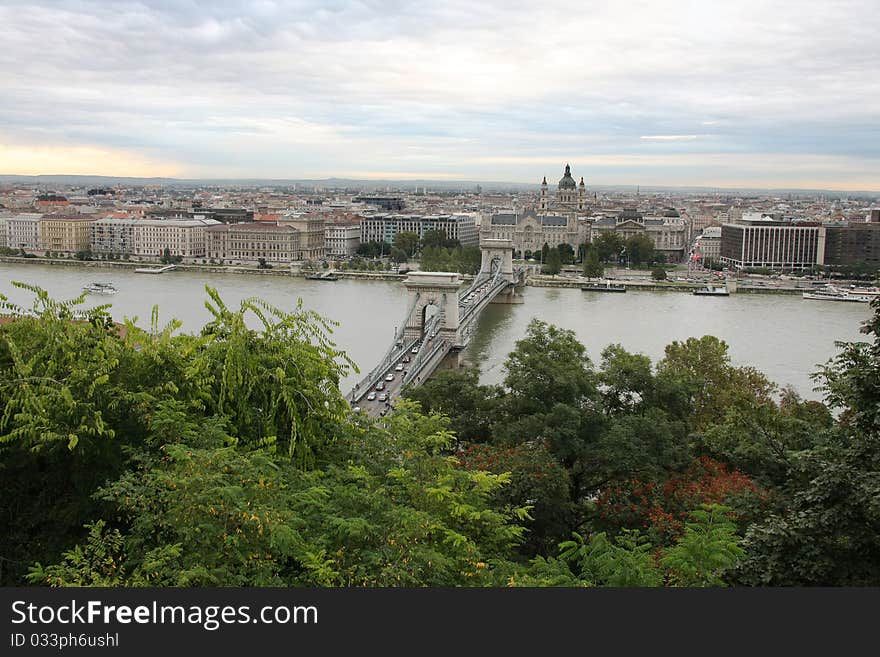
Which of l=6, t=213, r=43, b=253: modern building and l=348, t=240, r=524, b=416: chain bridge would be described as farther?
l=6, t=213, r=43, b=253: modern building

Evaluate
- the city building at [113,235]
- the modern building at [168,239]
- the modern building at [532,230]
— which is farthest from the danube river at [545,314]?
the modern building at [532,230]

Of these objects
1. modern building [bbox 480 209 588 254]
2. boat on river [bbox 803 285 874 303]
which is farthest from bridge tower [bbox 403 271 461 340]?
modern building [bbox 480 209 588 254]

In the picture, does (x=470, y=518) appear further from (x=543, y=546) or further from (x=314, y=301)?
(x=314, y=301)

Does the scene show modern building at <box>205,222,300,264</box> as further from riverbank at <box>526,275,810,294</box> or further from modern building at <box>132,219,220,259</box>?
riverbank at <box>526,275,810,294</box>

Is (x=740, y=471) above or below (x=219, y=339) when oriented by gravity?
below

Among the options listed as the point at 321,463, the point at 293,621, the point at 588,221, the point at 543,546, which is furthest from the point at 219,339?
the point at 588,221

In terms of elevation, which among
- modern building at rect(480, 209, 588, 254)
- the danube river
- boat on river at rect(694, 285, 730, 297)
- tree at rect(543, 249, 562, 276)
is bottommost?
the danube river

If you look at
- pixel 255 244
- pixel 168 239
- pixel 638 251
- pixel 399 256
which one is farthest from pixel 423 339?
pixel 168 239
